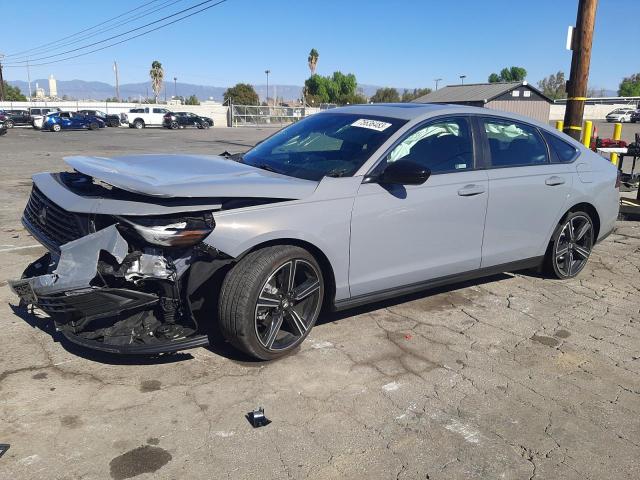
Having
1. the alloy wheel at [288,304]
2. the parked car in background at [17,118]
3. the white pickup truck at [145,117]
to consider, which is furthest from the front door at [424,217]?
the parked car in background at [17,118]

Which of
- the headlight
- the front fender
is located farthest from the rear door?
the headlight

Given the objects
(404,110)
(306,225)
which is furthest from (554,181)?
(306,225)

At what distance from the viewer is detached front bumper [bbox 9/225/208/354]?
3160mm

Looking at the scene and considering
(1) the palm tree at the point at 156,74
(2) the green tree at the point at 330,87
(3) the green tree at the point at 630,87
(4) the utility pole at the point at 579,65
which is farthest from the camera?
(3) the green tree at the point at 630,87

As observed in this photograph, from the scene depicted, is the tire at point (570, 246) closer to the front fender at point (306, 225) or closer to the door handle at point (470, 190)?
the door handle at point (470, 190)

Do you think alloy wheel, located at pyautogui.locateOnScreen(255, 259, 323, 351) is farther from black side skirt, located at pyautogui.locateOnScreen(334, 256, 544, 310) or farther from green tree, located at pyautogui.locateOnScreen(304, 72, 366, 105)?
green tree, located at pyautogui.locateOnScreen(304, 72, 366, 105)

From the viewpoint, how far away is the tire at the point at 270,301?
3.39m

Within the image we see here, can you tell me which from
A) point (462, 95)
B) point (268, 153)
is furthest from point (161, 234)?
point (462, 95)

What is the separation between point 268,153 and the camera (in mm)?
4668

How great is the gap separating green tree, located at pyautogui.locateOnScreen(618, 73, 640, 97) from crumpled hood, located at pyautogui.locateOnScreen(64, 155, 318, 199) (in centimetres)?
14143

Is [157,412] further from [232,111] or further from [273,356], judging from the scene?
[232,111]

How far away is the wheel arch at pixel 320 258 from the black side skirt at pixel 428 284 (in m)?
0.09

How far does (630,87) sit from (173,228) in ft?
494

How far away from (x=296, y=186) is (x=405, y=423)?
64.5 inches
